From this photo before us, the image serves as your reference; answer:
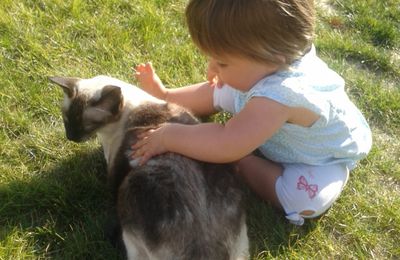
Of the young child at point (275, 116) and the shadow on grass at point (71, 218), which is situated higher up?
the young child at point (275, 116)

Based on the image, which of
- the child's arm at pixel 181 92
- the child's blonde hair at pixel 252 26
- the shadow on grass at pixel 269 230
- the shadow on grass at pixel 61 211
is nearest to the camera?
the child's blonde hair at pixel 252 26

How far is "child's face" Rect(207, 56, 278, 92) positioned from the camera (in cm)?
252

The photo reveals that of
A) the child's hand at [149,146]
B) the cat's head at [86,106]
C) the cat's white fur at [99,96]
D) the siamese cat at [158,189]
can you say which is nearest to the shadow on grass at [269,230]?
the siamese cat at [158,189]

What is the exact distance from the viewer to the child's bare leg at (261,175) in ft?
9.79

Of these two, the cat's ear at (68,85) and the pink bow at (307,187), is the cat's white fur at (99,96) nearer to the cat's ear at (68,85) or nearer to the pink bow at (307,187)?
the cat's ear at (68,85)

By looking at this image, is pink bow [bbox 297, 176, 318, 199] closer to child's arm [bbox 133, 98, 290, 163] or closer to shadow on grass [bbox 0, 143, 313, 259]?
shadow on grass [bbox 0, 143, 313, 259]

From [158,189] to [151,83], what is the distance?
1.19m

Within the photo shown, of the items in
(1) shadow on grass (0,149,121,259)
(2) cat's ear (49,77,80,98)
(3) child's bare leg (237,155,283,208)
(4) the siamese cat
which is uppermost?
(2) cat's ear (49,77,80,98)

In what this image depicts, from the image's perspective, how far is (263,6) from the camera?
91.7 inches

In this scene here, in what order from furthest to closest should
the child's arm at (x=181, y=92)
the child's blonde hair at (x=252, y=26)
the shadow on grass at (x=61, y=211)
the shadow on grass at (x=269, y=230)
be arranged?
the child's arm at (x=181, y=92) → the shadow on grass at (x=269, y=230) → the shadow on grass at (x=61, y=211) → the child's blonde hair at (x=252, y=26)

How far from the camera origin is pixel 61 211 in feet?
9.32

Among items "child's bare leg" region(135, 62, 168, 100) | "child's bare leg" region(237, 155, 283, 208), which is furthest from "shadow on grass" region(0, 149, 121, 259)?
"child's bare leg" region(237, 155, 283, 208)

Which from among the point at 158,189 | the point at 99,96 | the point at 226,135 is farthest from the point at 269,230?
the point at 99,96

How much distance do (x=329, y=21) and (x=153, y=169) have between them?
2550 mm
